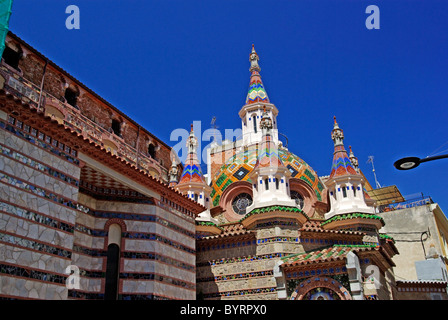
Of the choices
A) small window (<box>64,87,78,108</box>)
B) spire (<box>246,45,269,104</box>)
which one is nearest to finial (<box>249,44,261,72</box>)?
spire (<box>246,45,269,104</box>)

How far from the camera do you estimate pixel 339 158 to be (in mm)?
20984

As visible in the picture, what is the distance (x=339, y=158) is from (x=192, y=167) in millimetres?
6760

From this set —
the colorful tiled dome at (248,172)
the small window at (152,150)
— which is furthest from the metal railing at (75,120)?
the colorful tiled dome at (248,172)

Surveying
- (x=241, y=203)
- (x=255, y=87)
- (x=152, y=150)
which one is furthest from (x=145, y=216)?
(x=255, y=87)

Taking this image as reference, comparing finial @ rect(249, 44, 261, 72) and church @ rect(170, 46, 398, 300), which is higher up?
finial @ rect(249, 44, 261, 72)

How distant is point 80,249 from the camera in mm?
12086

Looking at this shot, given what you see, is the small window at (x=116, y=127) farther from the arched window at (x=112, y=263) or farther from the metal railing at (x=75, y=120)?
the arched window at (x=112, y=263)

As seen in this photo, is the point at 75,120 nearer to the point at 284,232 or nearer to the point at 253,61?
the point at 284,232

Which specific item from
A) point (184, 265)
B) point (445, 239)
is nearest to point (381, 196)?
point (445, 239)

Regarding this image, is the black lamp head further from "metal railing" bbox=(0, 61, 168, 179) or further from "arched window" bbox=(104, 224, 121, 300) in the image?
"metal railing" bbox=(0, 61, 168, 179)

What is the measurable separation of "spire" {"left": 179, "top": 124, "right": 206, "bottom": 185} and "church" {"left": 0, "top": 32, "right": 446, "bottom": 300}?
0.18 feet

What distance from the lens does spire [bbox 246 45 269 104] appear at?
27.0 metres
